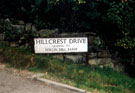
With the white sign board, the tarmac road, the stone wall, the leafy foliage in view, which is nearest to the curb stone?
the tarmac road

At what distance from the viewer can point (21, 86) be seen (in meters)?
4.79

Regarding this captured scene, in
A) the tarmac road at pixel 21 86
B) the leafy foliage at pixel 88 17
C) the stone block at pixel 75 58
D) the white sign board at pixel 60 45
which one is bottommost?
the tarmac road at pixel 21 86

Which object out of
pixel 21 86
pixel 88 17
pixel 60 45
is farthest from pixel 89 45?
pixel 21 86

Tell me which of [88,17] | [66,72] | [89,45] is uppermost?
[88,17]

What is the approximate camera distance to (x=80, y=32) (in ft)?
24.3

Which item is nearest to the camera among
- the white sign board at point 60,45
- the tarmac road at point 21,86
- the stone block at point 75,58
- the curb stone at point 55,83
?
the tarmac road at point 21,86

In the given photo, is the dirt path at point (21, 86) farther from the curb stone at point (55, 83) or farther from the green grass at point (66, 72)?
the green grass at point (66, 72)

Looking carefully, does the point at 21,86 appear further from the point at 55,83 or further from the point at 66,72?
the point at 66,72

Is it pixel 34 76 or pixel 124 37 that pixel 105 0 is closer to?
pixel 124 37

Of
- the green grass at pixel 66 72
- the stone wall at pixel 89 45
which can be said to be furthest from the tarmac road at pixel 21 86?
the stone wall at pixel 89 45

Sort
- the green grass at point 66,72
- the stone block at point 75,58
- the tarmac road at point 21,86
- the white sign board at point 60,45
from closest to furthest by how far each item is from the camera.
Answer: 1. the tarmac road at point 21,86
2. the green grass at point 66,72
3. the white sign board at point 60,45
4. the stone block at point 75,58

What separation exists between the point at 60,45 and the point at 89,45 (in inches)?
61.5

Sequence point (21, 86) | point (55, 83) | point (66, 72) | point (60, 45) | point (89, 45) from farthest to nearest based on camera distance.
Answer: point (89, 45) → point (60, 45) → point (66, 72) → point (55, 83) → point (21, 86)

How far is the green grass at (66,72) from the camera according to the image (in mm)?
5152
